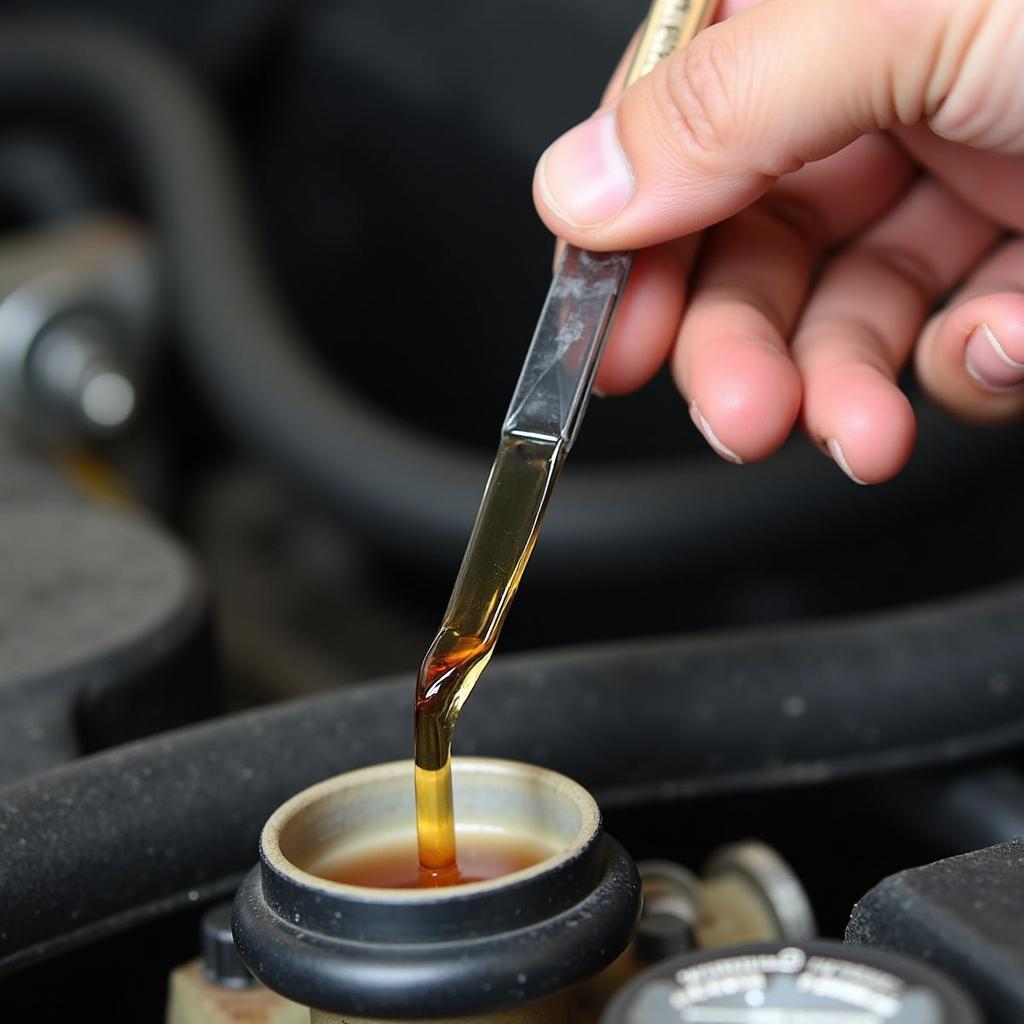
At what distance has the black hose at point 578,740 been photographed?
18.1 inches

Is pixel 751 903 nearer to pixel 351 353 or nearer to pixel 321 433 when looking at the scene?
pixel 321 433

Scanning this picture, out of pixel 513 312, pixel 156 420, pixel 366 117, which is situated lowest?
pixel 156 420

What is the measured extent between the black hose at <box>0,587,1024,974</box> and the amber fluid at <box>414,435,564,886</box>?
4.4 inches

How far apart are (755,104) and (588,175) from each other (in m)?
0.08

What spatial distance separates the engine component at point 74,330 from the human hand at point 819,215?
629 millimetres

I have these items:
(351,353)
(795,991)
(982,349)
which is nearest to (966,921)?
(795,991)

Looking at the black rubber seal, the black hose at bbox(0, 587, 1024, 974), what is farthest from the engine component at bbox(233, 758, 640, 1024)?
the black hose at bbox(0, 587, 1024, 974)

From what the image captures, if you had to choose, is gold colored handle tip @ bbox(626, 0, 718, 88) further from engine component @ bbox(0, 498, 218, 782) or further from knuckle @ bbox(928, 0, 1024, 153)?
engine component @ bbox(0, 498, 218, 782)

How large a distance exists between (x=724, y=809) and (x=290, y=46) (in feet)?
3.82

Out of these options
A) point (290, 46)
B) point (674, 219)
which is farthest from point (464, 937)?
point (290, 46)

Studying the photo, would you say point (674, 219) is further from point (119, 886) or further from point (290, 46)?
point (290, 46)

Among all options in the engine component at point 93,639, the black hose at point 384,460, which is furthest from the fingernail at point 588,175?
the black hose at point 384,460

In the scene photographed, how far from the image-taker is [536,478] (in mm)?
468

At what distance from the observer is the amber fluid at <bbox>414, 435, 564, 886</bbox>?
15.5 inches
